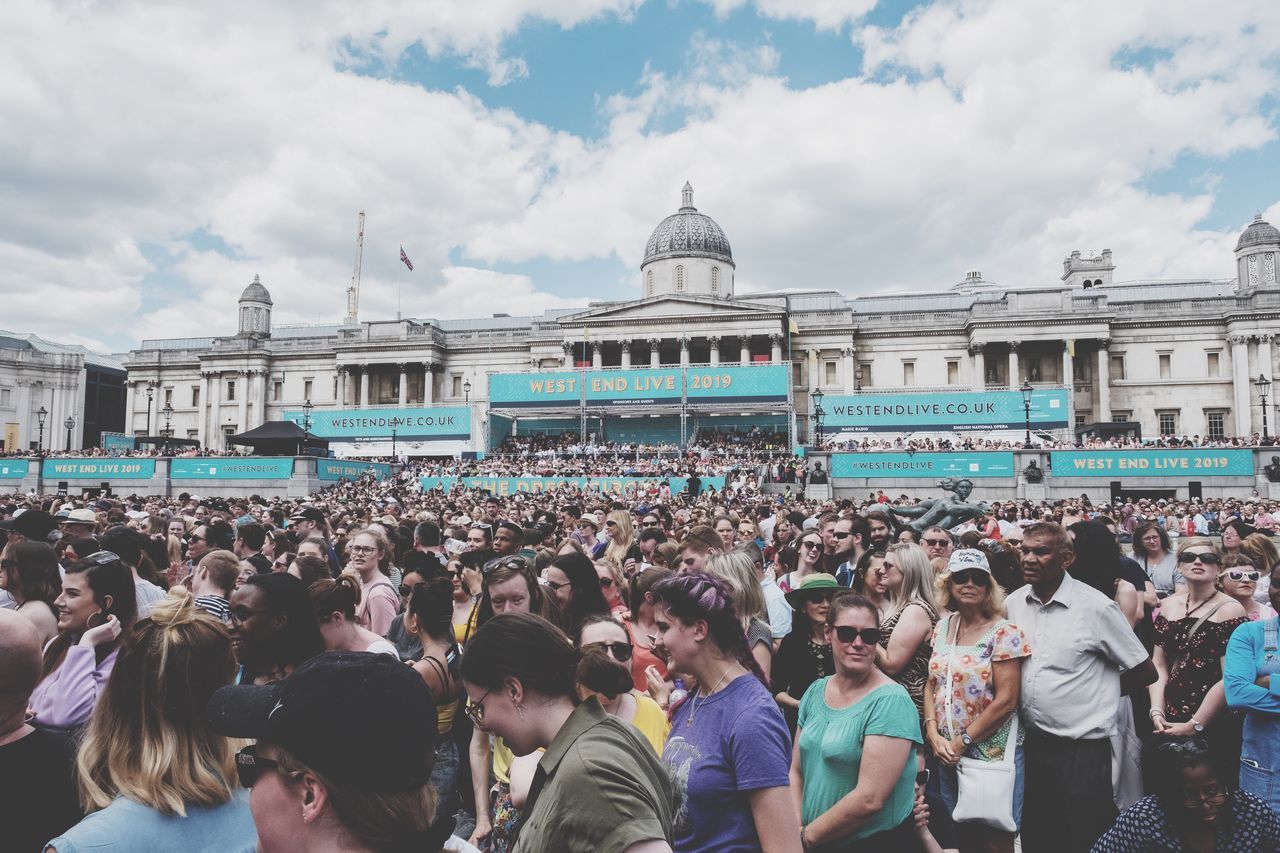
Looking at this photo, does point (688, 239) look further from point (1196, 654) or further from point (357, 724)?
point (357, 724)

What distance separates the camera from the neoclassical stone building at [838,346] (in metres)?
54.7

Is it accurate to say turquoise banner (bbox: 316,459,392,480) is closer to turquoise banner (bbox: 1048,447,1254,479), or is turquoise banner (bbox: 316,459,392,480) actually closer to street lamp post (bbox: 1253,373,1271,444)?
turquoise banner (bbox: 1048,447,1254,479)

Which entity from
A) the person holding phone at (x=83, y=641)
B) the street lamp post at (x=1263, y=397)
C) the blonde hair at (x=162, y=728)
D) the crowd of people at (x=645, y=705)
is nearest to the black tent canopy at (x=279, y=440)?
the crowd of people at (x=645, y=705)

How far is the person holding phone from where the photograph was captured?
3.63m

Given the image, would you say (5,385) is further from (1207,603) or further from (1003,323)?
(1207,603)

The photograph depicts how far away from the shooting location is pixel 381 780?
73.7 inches

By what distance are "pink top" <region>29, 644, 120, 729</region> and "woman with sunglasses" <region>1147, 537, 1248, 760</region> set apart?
580 cm

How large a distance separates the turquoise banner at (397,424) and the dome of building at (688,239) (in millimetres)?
20266

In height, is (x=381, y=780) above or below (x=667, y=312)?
below

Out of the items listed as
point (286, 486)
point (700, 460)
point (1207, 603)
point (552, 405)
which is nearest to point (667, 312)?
point (552, 405)

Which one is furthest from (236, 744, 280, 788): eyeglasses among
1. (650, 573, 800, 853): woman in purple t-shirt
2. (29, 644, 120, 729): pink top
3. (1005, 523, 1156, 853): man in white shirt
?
(1005, 523, 1156, 853): man in white shirt

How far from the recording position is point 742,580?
5.23m

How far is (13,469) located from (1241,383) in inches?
2833

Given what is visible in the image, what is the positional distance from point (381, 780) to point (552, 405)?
46.9 meters
